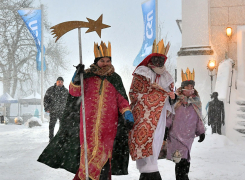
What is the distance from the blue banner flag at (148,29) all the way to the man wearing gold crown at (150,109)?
6.30 m

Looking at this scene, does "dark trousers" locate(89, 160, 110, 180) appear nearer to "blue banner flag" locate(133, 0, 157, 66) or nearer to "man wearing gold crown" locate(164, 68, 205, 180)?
"man wearing gold crown" locate(164, 68, 205, 180)

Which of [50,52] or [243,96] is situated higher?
[50,52]

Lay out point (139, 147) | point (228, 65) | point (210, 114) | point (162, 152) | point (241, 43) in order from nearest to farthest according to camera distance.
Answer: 1. point (139, 147)
2. point (162, 152)
3. point (210, 114)
4. point (228, 65)
5. point (241, 43)

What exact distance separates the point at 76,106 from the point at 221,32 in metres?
12.5

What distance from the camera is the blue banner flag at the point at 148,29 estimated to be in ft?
37.1

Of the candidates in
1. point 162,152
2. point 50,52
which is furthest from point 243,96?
point 50,52

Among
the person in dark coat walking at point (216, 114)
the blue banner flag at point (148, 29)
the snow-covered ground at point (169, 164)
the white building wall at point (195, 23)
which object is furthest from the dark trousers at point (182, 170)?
the white building wall at point (195, 23)

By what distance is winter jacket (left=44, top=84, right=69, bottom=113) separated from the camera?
32.7ft

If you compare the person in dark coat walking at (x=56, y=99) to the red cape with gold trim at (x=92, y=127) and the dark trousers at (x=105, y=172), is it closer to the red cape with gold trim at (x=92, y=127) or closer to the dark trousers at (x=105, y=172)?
the red cape with gold trim at (x=92, y=127)

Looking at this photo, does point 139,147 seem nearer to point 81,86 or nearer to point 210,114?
point 81,86

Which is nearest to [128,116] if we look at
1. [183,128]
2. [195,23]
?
[183,128]

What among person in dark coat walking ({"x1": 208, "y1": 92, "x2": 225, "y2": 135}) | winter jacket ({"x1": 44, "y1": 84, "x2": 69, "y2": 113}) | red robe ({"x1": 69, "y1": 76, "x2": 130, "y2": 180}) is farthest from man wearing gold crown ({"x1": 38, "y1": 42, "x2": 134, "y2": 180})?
person in dark coat walking ({"x1": 208, "y1": 92, "x2": 225, "y2": 135})

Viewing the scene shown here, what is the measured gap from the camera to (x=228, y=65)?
14.0 metres

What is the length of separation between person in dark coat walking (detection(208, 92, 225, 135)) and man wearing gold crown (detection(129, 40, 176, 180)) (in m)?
7.30
